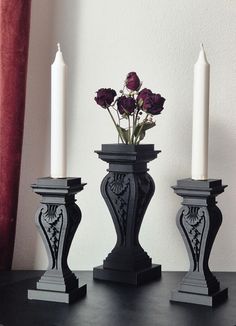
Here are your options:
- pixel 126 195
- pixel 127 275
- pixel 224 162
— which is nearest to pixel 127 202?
pixel 126 195

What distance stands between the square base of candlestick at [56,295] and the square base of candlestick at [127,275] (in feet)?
0.35

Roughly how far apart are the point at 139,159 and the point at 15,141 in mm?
247

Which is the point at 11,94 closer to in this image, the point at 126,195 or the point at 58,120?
the point at 58,120

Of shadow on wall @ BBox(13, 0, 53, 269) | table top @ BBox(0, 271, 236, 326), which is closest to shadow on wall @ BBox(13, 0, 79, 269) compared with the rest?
shadow on wall @ BBox(13, 0, 53, 269)

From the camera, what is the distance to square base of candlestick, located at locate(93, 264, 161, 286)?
41.2 inches

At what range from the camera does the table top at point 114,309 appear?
85cm

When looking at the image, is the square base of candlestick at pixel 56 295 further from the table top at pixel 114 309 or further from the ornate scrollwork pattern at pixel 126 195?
the ornate scrollwork pattern at pixel 126 195

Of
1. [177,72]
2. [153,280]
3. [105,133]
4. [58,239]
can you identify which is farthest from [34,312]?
[177,72]

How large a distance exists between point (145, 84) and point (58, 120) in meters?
0.28

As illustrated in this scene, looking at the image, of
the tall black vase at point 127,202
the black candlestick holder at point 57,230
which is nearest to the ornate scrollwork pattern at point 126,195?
the tall black vase at point 127,202

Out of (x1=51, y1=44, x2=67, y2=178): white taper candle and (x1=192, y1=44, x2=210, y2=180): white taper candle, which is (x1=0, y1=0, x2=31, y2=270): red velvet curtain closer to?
(x1=51, y1=44, x2=67, y2=178): white taper candle

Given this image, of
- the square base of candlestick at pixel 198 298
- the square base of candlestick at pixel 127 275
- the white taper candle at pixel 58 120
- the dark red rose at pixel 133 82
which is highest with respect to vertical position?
the dark red rose at pixel 133 82

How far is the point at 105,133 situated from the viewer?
3.91ft

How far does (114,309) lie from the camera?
0.91 meters
